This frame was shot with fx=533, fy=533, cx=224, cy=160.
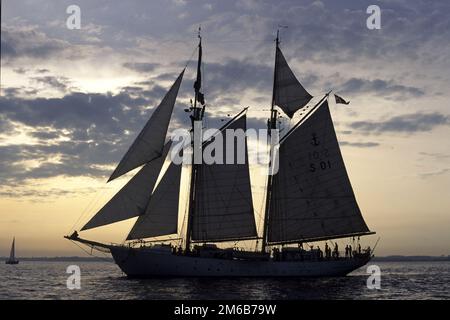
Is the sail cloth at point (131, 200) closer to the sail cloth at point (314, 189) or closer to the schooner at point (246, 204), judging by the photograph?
the schooner at point (246, 204)

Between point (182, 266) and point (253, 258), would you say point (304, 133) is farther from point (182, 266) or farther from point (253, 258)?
point (182, 266)

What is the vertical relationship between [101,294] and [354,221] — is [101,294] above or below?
below

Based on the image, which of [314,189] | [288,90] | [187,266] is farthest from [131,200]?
[288,90]

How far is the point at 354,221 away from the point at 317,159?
26.1ft

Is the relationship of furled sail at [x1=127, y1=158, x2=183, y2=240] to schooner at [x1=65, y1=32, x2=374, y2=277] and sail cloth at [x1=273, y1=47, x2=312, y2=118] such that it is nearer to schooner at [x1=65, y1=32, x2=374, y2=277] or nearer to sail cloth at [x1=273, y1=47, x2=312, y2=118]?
schooner at [x1=65, y1=32, x2=374, y2=277]

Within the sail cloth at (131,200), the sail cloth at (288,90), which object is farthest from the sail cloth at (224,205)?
the sail cloth at (288,90)

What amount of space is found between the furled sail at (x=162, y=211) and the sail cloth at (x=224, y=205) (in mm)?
4153

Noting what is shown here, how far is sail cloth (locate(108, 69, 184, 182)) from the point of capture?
49.7 m

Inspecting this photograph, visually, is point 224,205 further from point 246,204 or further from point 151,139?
point 151,139

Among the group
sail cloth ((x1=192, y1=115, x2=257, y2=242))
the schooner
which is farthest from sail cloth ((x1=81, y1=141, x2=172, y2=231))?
sail cloth ((x1=192, y1=115, x2=257, y2=242))

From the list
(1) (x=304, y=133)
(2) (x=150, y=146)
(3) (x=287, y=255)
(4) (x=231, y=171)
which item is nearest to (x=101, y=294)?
(2) (x=150, y=146)

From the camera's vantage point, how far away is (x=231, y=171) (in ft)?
182
